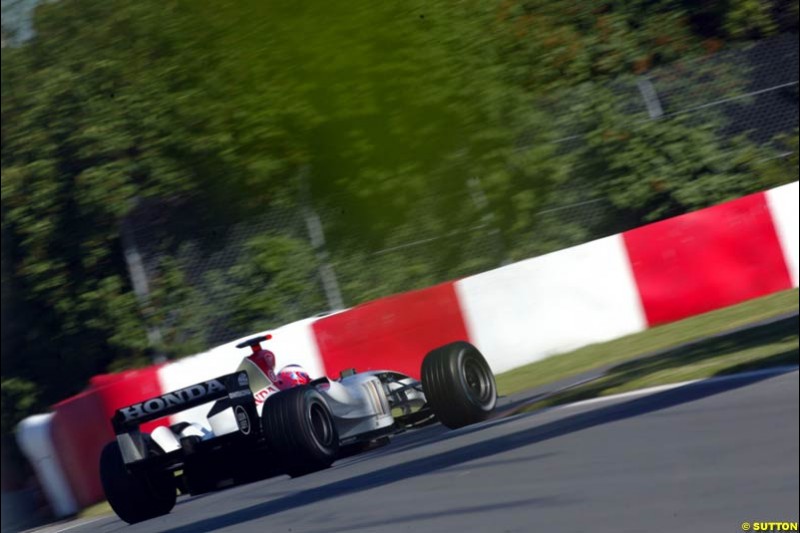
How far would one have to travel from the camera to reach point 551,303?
7.80 meters

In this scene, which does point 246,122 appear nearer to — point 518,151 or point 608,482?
point 518,151

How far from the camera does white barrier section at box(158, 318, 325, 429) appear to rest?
887 centimetres

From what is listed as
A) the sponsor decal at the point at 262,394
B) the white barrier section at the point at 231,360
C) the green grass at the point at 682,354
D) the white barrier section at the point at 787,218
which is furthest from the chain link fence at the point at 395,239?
the sponsor decal at the point at 262,394

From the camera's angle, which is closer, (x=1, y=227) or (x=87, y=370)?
(x=87, y=370)

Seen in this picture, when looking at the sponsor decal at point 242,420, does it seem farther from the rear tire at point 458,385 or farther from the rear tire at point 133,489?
the rear tire at point 458,385

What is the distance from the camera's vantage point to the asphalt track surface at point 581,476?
3.91 m

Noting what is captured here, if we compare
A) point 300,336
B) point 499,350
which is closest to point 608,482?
point 499,350

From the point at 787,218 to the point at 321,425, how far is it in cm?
423

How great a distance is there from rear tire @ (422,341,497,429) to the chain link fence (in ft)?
10.1

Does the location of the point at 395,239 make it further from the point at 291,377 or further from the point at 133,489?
the point at 133,489

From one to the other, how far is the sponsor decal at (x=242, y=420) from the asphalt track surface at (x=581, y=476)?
1.55ft

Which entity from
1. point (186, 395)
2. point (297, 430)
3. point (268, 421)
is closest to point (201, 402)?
point (186, 395)

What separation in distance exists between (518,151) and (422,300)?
9.93 ft

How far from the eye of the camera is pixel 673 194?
10766 mm
